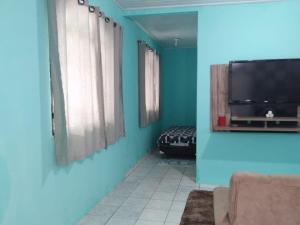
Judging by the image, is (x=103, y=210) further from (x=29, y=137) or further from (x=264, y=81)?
(x=264, y=81)

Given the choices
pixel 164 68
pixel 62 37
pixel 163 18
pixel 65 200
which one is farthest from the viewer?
pixel 164 68

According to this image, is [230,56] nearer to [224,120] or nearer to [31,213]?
[224,120]

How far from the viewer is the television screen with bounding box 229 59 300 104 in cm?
362

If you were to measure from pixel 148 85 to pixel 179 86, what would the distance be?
74.7 inches

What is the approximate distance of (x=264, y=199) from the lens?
169 centimetres

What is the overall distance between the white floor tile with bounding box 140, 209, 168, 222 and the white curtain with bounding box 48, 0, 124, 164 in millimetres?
867

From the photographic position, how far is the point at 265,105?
3.76 metres

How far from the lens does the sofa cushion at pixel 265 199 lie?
1646 mm

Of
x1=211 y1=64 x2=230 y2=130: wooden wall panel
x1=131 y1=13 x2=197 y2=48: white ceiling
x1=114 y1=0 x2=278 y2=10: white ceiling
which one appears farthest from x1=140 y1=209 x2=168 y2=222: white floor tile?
x1=131 y1=13 x2=197 y2=48: white ceiling

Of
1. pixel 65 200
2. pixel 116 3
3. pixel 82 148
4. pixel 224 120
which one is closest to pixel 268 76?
pixel 224 120

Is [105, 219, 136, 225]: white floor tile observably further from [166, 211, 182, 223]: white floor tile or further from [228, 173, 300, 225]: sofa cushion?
[228, 173, 300, 225]: sofa cushion

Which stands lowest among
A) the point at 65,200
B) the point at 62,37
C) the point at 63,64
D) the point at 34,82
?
the point at 65,200

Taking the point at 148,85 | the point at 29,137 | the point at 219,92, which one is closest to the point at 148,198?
the point at 219,92

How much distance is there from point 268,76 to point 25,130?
301 centimetres
